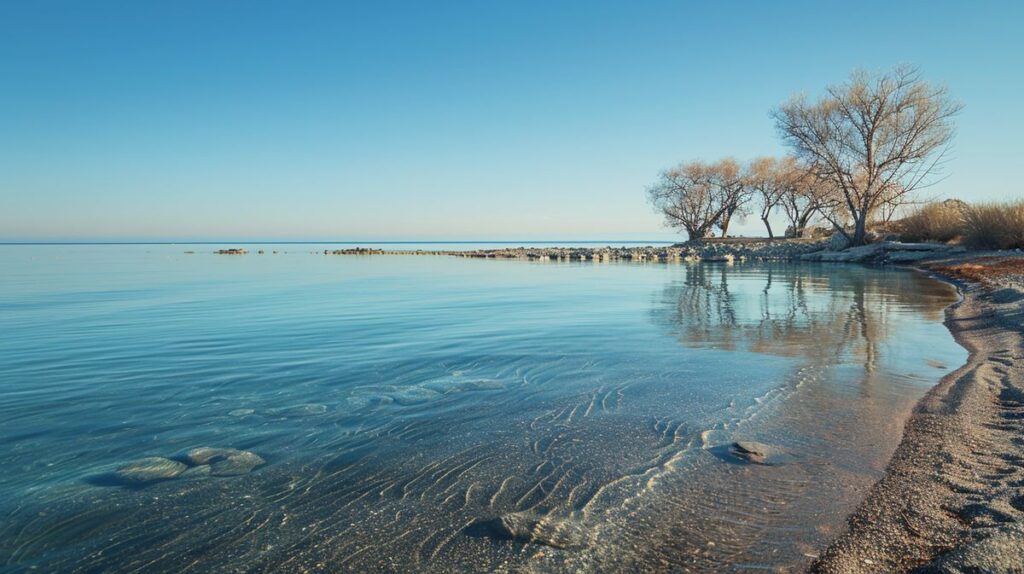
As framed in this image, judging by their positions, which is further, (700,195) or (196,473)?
(700,195)

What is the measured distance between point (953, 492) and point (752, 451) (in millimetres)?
1478

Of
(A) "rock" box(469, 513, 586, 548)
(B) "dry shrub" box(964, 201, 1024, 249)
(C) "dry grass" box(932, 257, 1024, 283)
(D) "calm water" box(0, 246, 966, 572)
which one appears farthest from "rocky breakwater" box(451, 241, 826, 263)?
(A) "rock" box(469, 513, 586, 548)

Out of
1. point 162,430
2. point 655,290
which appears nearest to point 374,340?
point 162,430

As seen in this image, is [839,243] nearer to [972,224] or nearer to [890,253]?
[890,253]

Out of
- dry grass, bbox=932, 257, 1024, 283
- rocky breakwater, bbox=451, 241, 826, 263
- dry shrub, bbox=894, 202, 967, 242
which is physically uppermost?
dry shrub, bbox=894, 202, 967, 242

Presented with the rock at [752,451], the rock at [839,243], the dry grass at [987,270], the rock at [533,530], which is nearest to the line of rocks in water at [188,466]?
the rock at [533,530]

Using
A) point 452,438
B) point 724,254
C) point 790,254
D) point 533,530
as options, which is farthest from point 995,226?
point 533,530

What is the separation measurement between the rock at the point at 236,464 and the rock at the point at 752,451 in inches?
177

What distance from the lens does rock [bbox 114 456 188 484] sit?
187 inches

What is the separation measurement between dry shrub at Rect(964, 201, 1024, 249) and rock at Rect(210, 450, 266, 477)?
121 feet

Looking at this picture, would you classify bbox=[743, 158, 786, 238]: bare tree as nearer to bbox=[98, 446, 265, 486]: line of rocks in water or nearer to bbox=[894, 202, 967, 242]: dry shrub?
bbox=[894, 202, 967, 242]: dry shrub

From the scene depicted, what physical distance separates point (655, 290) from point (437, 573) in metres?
20.2

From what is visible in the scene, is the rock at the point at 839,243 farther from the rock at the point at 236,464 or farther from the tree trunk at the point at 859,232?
the rock at the point at 236,464

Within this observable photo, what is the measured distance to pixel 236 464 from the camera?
198 inches
